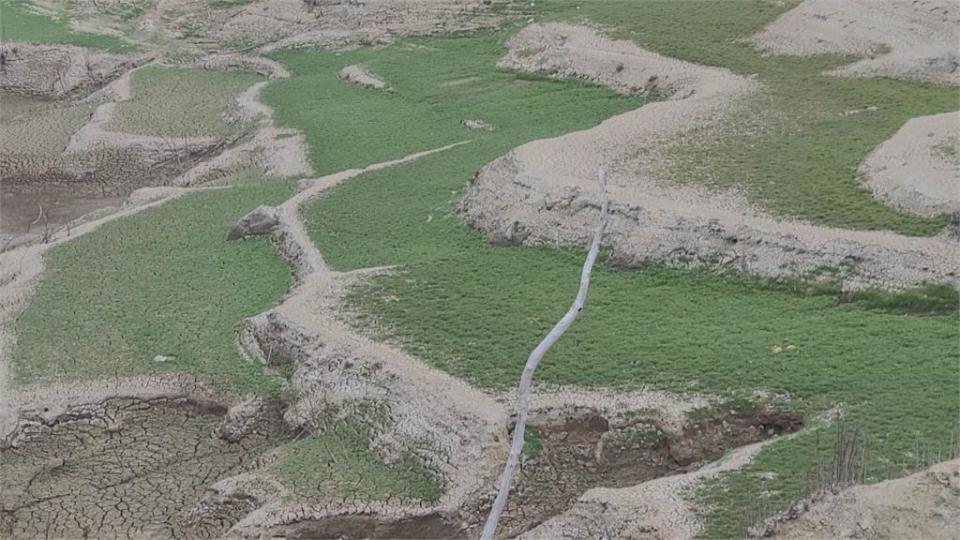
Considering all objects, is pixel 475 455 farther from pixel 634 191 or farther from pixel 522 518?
pixel 634 191

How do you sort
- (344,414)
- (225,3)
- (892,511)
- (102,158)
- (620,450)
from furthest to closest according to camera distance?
(225,3)
(102,158)
(344,414)
(620,450)
(892,511)

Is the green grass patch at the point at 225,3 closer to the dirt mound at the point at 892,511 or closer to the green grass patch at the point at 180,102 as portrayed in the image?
the green grass patch at the point at 180,102

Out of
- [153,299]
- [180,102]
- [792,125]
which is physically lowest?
[180,102]

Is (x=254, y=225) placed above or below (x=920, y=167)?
below

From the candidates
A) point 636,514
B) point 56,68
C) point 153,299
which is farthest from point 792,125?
point 56,68

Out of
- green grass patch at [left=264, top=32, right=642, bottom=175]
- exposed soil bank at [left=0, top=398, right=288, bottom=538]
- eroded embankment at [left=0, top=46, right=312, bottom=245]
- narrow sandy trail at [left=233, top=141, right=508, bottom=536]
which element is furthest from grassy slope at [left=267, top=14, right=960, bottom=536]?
eroded embankment at [left=0, top=46, right=312, bottom=245]

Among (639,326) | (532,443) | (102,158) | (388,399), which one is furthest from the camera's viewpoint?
(102,158)

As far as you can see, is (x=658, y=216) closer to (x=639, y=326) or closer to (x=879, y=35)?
→ (x=639, y=326)

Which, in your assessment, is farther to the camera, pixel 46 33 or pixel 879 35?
pixel 46 33
